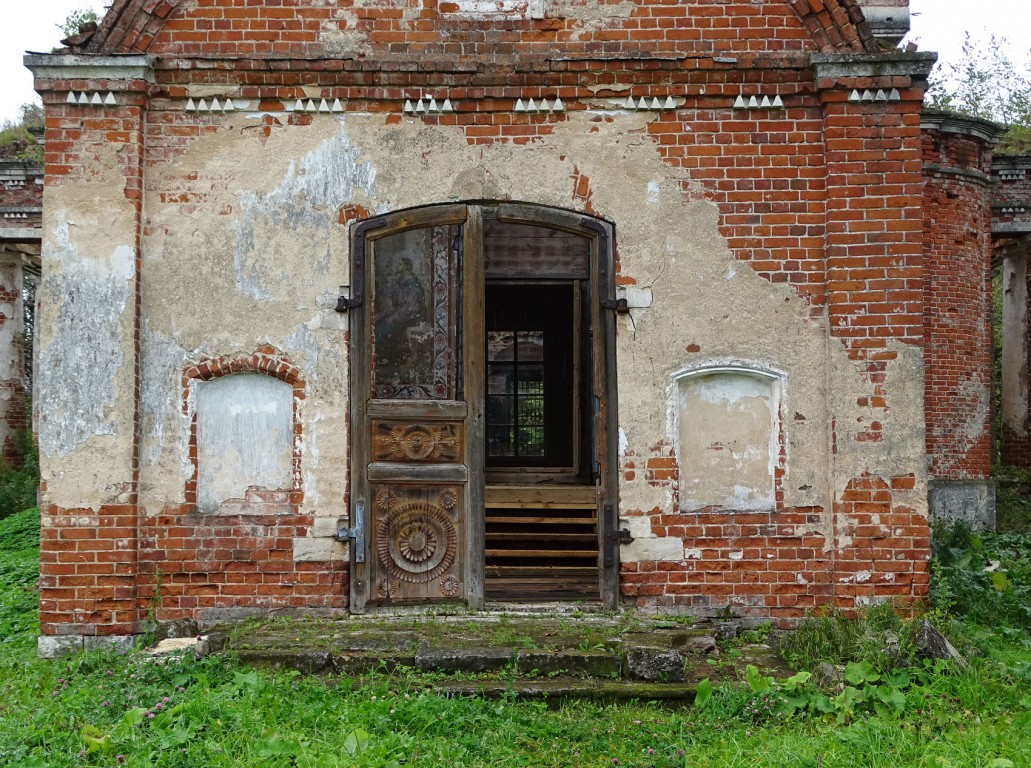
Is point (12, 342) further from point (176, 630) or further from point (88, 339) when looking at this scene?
point (176, 630)

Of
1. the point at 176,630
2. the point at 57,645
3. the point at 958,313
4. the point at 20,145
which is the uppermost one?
the point at 20,145

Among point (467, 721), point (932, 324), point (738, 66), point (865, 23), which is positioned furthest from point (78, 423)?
point (932, 324)

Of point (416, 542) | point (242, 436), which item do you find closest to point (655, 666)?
point (416, 542)

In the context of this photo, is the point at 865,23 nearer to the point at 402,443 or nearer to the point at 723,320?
the point at 723,320

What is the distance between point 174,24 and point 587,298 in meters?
6.56

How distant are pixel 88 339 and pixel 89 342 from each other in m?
0.02

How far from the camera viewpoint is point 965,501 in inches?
505

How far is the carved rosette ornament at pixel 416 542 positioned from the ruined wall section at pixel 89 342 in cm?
178

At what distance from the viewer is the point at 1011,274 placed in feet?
53.0

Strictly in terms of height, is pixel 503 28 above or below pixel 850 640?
above

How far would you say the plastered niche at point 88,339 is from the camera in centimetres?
651

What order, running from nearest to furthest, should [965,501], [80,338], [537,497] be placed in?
[80,338]
[537,497]
[965,501]

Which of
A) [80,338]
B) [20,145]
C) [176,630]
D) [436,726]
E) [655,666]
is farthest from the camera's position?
[20,145]

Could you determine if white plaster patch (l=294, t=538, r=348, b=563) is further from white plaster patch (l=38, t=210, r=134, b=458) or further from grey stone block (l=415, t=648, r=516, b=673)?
white plaster patch (l=38, t=210, r=134, b=458)
